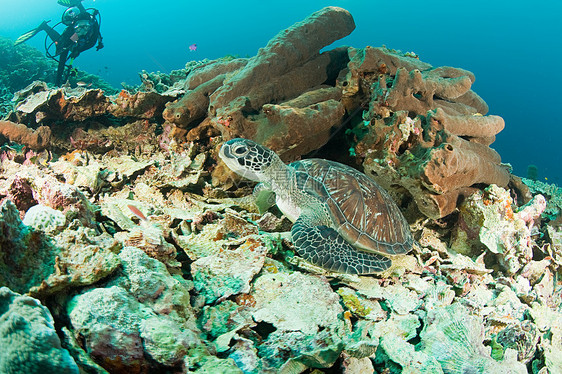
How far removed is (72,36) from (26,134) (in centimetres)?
554

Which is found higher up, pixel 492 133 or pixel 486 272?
pixel 492 133

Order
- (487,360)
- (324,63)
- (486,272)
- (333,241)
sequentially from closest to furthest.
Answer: (487,360)
(333,241)
(486,272)
(324,63)

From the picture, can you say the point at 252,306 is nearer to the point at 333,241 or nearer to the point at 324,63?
the point at 333,241

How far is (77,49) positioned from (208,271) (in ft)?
29.0

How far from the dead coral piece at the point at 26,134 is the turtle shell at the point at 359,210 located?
11.6 ft

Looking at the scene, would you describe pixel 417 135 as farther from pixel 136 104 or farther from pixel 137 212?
pixel 136 104

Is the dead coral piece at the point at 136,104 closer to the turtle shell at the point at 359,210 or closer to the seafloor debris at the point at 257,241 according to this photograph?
the seafloor debris at the point at 257,241

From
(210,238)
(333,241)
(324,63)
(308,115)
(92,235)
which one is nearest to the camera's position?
(92,235)

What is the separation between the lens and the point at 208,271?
1.77 metres

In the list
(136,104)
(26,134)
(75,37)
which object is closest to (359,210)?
(136,104)

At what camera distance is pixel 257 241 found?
2045 mm

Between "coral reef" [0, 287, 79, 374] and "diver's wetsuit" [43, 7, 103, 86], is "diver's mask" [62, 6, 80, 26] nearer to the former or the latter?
"diver's wetsuit" [43, 7, 103, 86]

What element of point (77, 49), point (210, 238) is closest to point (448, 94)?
point (210, 238)

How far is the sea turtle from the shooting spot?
99.7 inches
